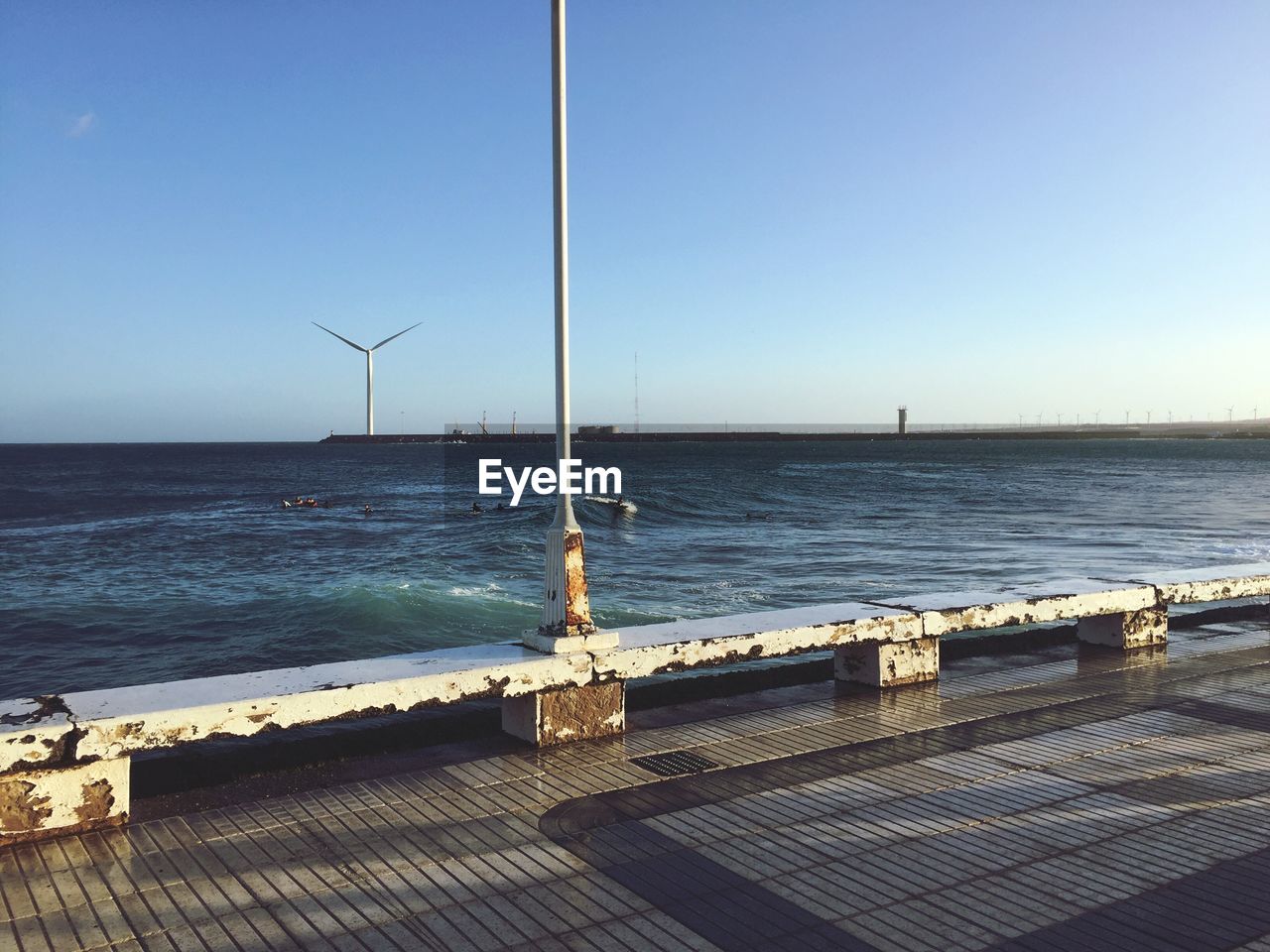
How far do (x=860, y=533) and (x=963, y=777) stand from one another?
1415 inches

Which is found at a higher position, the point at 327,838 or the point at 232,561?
the point at 327,838

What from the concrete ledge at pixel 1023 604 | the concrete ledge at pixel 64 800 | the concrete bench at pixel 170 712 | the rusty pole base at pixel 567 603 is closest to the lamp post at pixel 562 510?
the rusty pole base at pixel 567 603

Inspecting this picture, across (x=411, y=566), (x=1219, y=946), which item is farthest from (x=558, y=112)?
(x=411, y=566)

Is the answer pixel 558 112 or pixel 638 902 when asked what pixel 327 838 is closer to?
pixel 638 902

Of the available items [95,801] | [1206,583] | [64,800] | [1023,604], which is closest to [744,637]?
[1023,604]

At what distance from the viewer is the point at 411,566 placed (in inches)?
1225

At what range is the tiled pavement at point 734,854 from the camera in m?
4.29

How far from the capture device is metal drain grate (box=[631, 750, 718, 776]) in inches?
253

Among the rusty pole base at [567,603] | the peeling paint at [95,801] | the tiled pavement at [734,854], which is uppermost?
the rusty pole base at [567,603]

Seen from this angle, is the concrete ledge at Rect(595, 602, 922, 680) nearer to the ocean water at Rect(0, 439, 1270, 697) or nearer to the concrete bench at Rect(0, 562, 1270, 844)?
the concrete bench at Rect(0, 562, 1270, 844)

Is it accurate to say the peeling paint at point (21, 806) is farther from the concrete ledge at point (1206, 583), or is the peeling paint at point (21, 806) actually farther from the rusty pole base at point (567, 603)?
the concrete ledge at point (1206, 583)

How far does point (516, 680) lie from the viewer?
21.6 ft

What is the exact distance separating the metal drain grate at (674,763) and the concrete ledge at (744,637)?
0.56 m

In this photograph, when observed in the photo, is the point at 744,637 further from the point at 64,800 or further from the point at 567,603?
the point at 64,800
